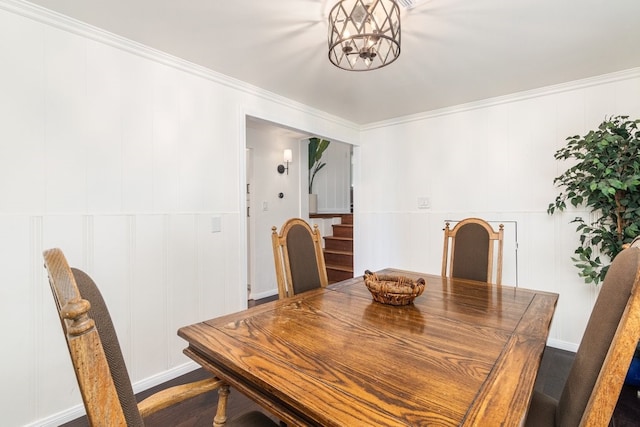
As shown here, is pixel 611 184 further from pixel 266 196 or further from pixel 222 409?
pixel 266 196

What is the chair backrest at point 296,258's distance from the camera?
1.84 metres

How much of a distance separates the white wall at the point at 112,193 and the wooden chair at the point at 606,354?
7.37ft

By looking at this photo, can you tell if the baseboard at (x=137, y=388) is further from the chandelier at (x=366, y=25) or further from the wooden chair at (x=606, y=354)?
the chandelier at (x=366, y=25)

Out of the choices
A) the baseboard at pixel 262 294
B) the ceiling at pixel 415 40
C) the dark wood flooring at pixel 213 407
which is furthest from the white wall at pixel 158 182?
the baseboard at pixel 262 294

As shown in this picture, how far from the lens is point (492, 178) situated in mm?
3178

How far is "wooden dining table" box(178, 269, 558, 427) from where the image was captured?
699mm

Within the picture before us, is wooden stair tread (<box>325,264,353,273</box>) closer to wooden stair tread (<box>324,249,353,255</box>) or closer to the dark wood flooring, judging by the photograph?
wooden stair tread (<box>324,249,353,255</box>)

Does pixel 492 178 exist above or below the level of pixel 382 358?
above

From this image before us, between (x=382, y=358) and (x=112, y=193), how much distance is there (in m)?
2.00

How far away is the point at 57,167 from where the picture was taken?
179 cm

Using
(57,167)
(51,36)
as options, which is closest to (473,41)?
(51,36)

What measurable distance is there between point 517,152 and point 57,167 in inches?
148

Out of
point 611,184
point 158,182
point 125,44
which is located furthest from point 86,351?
point 611,184

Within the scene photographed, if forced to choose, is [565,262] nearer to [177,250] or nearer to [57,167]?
[177,250]
